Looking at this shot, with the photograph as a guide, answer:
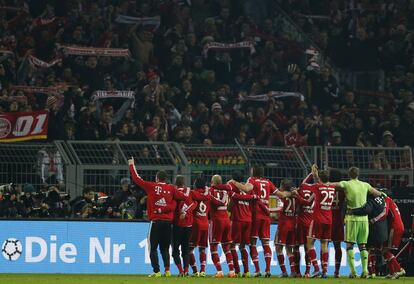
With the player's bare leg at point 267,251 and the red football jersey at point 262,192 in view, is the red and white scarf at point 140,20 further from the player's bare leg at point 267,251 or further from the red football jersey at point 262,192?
the player's bare leg at point 267,251

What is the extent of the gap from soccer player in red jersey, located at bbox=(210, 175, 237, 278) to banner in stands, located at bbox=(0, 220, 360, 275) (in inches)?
91.5

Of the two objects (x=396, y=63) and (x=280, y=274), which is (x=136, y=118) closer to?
(x=280, y=274)

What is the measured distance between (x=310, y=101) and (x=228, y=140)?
4456mm

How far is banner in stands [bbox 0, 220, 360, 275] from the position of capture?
95.4 ft

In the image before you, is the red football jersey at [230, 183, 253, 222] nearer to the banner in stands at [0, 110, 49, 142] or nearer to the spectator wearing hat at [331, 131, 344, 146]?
the banner in stands at [0, 110, 49, 142]

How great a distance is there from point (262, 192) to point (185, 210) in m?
1.55

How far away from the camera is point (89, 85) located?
111 feet

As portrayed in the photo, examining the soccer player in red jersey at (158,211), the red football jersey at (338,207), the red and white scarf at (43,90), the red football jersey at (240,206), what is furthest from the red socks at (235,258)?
the red and white scarf at (43,90)

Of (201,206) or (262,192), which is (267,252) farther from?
(201,206)

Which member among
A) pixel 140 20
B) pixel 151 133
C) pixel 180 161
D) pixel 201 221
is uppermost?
pixel 140 20

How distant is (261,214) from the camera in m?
27.7

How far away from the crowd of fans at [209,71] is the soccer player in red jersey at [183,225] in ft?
16.0

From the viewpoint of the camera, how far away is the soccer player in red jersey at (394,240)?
27406 mm

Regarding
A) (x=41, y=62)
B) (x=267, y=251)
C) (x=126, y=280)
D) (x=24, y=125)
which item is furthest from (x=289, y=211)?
(x=41, y=62)
